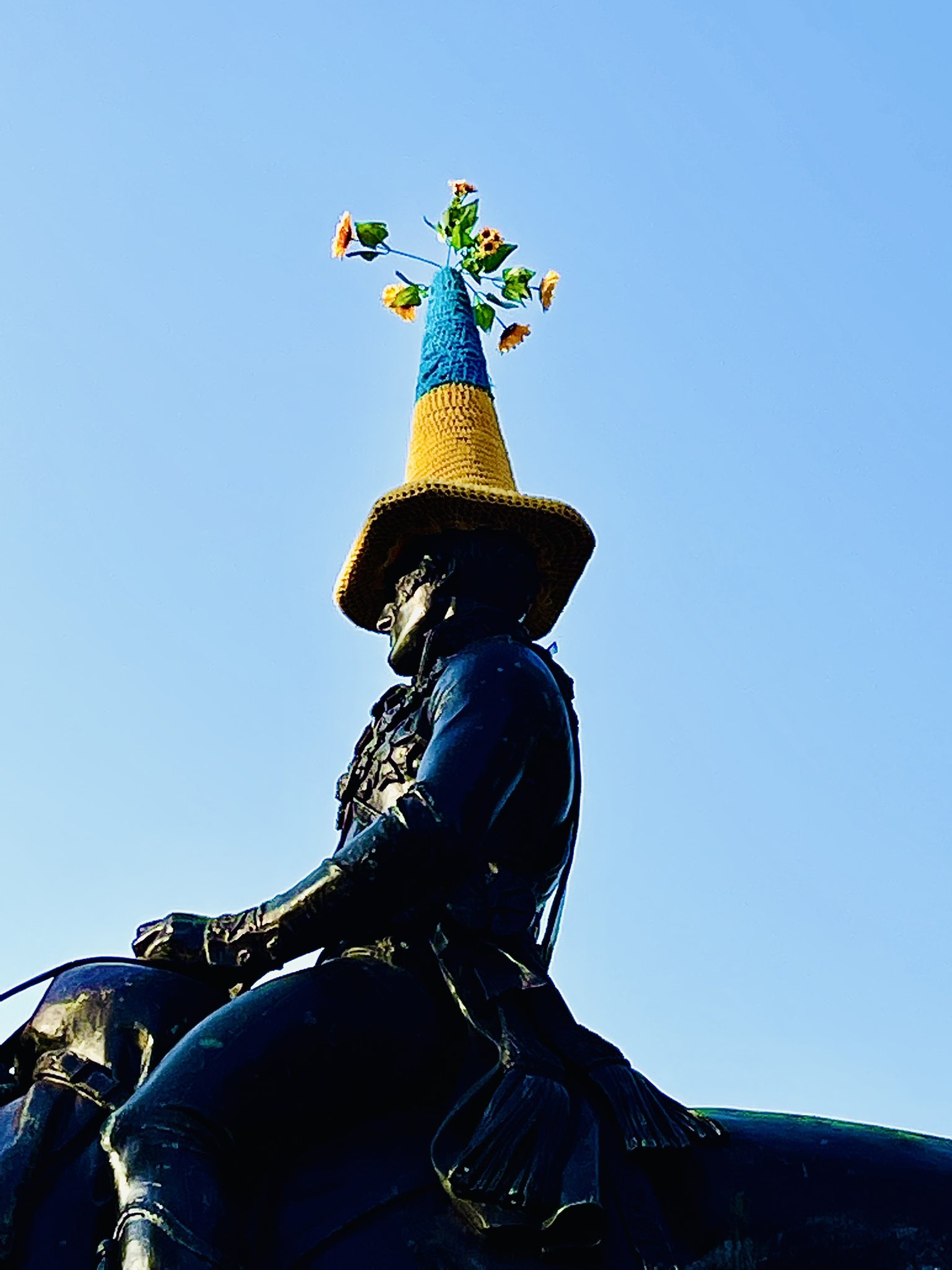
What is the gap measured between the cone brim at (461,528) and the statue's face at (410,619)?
18 centimetres

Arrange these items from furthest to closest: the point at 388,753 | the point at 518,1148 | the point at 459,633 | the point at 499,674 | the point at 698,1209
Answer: the point at 459,633, the point at 388,753, the point at 499,674, the point at 698,1209, the point at 518,1148

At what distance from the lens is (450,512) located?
22.9 feet

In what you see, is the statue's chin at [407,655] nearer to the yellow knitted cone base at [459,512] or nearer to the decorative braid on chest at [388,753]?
the decorative braid on chest at [388,753]

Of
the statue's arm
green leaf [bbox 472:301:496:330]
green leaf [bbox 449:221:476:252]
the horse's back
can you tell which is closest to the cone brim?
the statue's arm

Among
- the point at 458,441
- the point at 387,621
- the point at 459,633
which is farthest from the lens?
the point at 458,441

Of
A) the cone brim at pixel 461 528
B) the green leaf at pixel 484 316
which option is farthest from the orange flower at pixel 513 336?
the cone brim at pixel 461 528

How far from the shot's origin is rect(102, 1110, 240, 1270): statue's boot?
5.09 metres

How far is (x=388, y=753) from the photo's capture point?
6.53 metres

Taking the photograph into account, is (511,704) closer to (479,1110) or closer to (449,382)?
(479,1110)

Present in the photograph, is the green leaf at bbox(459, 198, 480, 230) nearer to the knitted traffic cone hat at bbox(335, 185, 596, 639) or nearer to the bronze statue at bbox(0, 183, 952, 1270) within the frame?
the knitted traffic cone hat at bbox(335, 185, 596, 639)

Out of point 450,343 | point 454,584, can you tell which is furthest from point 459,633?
point 450,343

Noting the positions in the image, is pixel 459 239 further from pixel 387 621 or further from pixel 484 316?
pixel 387 621

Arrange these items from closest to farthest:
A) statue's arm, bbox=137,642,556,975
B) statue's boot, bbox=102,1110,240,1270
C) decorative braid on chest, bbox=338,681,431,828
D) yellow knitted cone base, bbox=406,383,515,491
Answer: statue's boot, bbox=102,1110,240,1270 → statue's arm, bbox=137,642,556,975 → decorative braid on chest, bbox=338,681,431,828 → yellow knitted cone base, bbox=406,383,515,491

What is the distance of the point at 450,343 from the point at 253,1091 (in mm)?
3637
